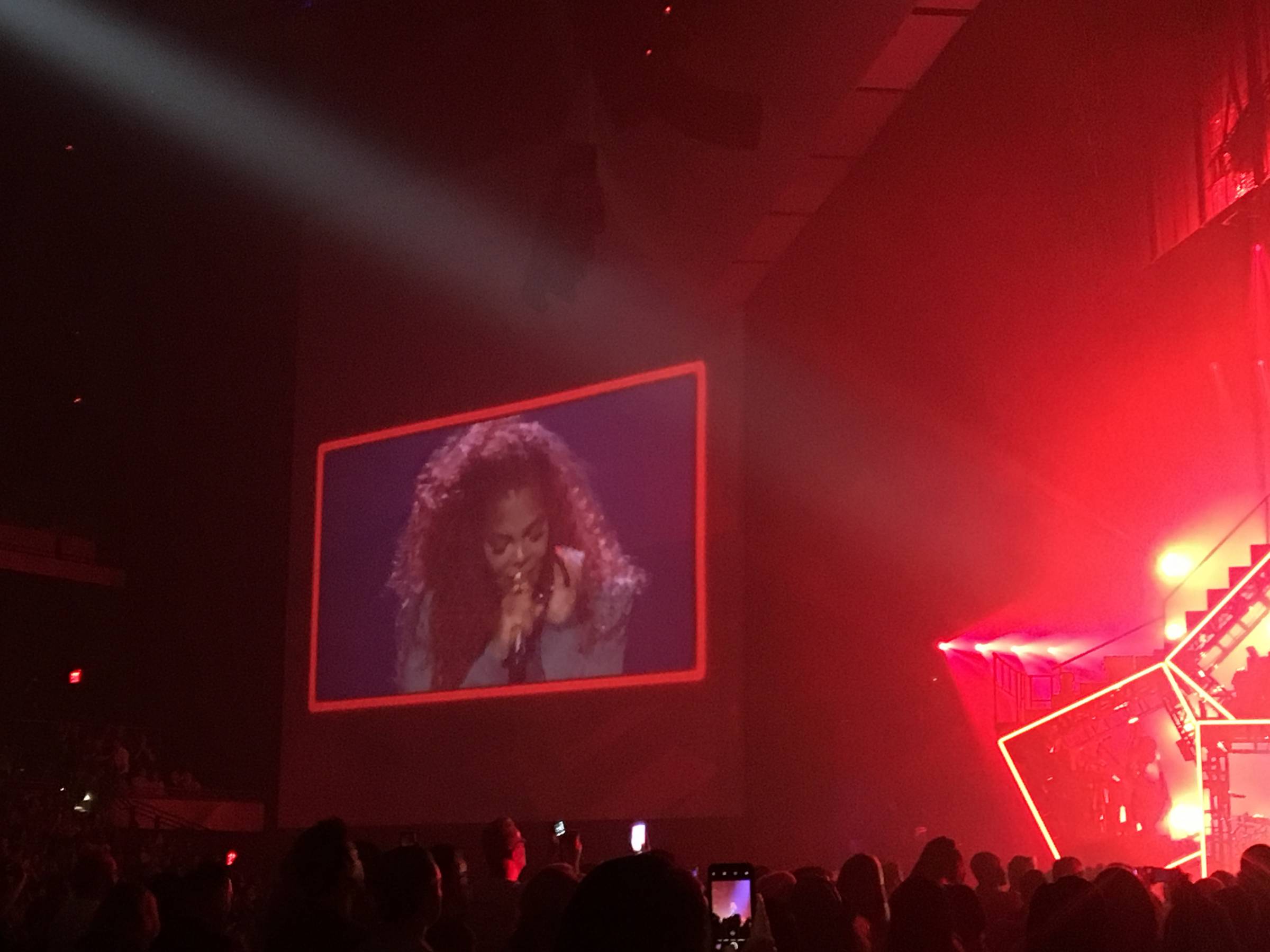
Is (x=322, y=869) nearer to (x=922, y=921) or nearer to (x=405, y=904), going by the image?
(x=405, y=904)

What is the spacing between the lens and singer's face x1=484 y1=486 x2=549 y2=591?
33.0 feet

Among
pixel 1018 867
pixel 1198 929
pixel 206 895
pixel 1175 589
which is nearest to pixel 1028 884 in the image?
pixel 1018 867

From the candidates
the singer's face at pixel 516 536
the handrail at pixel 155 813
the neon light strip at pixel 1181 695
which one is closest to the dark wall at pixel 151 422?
the handrail at pixel 155 813

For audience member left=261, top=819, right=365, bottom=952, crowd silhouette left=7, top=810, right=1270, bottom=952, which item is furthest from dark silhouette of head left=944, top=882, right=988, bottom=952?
audience member left=261, top=819, right=365, bottom=952

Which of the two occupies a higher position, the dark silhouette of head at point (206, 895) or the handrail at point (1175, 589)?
the handrail at point (1175, 589)

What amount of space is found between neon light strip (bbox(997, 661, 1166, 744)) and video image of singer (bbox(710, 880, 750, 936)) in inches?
236

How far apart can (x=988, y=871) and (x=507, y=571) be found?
5.79m

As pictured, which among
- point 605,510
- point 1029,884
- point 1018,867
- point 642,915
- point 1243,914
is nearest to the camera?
point 642,915

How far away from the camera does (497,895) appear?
13.1ft

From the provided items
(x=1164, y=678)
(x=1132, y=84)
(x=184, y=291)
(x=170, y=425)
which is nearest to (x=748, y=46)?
(x=1132, y=84)

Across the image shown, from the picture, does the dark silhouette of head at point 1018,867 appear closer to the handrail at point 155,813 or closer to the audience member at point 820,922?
the audience member at point 820,922

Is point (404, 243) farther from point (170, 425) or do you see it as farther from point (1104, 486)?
point (1104, 486)

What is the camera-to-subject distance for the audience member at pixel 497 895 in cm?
397

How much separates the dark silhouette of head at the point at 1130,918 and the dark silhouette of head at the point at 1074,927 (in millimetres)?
15
